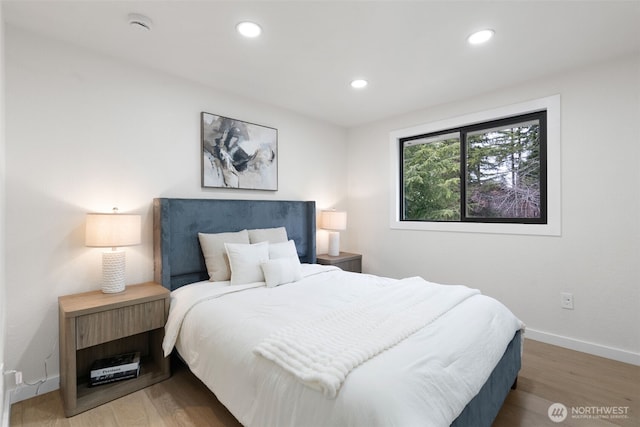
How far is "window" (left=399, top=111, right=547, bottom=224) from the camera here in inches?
115

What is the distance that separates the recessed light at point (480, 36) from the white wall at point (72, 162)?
7.45 ft

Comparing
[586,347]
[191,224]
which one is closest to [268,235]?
[191,224]

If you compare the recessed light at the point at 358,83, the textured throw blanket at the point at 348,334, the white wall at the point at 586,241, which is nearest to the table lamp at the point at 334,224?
the white wall at the point at 586,241

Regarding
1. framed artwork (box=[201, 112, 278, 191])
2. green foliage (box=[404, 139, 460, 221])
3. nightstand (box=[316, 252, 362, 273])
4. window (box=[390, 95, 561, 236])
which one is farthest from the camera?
nightstand (box=[316, 252, 362, 273])

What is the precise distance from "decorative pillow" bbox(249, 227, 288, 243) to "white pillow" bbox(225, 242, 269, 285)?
1.03ft

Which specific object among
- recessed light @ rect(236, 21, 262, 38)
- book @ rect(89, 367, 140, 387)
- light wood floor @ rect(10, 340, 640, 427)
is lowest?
light wood floor @ rect(10, 340, 640, 427)

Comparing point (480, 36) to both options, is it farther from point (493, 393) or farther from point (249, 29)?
point (493, 393)

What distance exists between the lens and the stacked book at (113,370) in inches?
81.2

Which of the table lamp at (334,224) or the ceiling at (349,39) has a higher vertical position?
the ceiling at (349,39)

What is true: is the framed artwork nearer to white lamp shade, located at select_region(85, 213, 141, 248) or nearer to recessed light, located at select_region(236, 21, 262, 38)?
white lamp shade, located at select_region(85, 213, 141, 248)

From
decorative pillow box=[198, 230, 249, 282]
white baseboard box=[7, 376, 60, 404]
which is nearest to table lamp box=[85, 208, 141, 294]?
decorative pillow box=[198, 230, 249, 282]

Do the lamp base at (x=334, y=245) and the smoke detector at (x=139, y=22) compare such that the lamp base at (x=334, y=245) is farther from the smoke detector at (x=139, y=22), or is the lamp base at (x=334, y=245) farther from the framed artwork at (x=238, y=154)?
the smoke detector at (x=139, y=22)

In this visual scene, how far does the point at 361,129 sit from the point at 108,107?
2.91 m

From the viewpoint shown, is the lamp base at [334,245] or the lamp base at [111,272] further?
the lamp base at [334,245]
